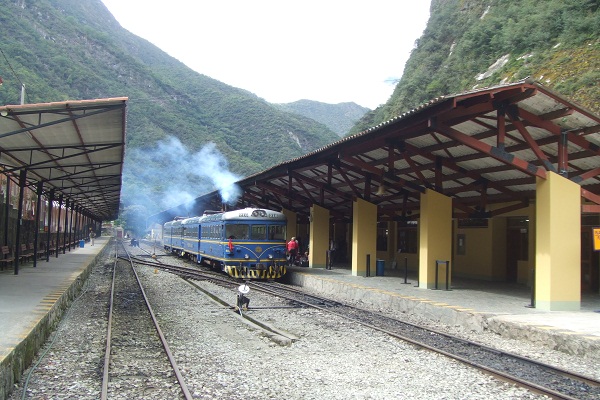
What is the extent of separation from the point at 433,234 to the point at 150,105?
67537 millimetres

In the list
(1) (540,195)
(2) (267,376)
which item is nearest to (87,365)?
(2) (267,376)

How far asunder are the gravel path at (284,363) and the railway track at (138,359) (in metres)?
0.14

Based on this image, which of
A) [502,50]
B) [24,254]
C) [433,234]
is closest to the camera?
[433,234]

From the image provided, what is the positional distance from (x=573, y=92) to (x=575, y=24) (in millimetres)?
8355

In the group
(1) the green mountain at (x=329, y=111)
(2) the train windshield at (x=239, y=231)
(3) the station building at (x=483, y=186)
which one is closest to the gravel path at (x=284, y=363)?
(3) the station building at (x=483, y=186)

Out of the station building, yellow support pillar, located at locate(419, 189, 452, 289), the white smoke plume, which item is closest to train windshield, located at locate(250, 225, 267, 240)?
the station building

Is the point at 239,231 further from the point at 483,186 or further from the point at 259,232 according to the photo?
the point at 483,186

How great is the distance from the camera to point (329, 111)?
6112 inches

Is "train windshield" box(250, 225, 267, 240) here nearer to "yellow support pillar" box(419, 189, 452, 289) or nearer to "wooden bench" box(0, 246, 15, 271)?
"yellow support pillar" box(419, 189, 452, 289)

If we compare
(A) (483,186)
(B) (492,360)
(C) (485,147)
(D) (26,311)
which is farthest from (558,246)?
(D) (26,311)

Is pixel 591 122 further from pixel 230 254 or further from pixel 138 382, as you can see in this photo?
pixel 230 254

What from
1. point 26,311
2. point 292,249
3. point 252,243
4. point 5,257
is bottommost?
point 26,311

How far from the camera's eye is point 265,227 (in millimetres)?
18703

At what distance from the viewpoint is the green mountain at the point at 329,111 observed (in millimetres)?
148375
